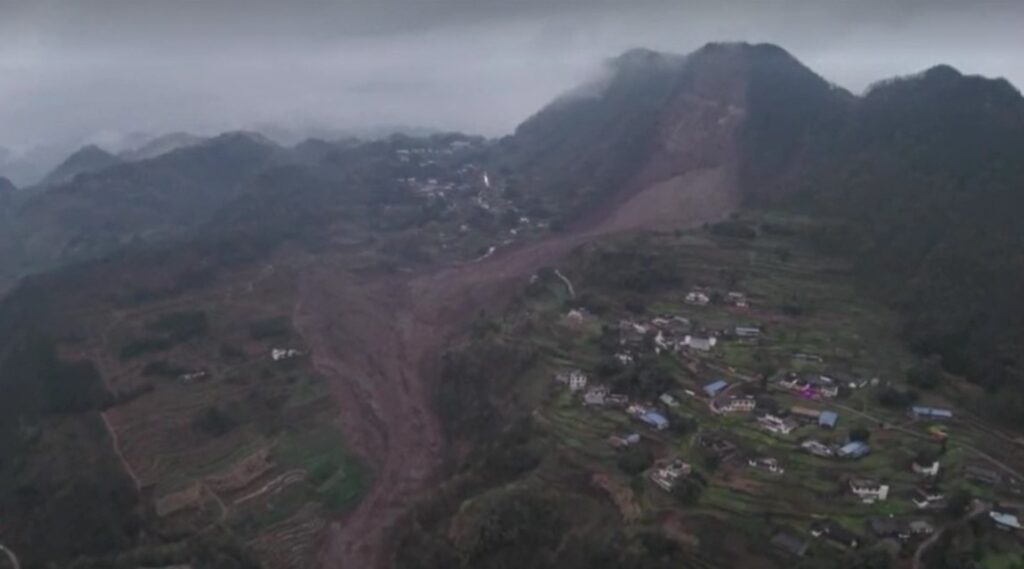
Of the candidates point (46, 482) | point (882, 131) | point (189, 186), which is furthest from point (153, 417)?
point (189, 186)

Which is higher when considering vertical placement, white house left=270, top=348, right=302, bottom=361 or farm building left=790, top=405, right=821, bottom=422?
farm building left=790, top=405, right=821, bottom=422

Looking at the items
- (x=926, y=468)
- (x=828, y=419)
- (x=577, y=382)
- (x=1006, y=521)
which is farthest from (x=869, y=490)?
(x=577, y=382)

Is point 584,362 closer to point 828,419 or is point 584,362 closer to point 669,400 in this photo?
point 669,400

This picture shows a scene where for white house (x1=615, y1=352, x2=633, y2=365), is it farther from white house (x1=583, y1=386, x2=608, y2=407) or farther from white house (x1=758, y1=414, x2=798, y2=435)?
white house (x1=758, y1=414, x2=798, y2=435)

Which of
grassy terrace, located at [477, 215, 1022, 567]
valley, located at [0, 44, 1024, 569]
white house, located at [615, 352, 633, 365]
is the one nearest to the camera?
grassy terrace, located at [477, 215, 1022, 567]

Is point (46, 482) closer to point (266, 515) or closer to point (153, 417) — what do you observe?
point (153, 417)

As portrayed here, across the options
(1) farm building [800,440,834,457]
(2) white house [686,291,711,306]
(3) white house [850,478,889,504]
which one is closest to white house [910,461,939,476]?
(3) white house [850,478,889,504]

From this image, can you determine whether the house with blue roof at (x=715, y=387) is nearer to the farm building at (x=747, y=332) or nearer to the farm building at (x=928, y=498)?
the farm building at (x=747, y=332)

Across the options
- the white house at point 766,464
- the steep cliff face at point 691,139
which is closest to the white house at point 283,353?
the white house at point 766,464

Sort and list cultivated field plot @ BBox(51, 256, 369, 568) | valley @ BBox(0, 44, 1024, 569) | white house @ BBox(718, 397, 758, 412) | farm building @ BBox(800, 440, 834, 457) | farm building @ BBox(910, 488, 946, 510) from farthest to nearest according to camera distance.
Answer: white house @ BBox(718, 397, 758, 412)
cultivated field plot @ BBox(51, 256, 369, 568)
farm building @ BBox(800, 440, 834, 457)
valley @ BBox(0, 44, 1024, 569)
farm building @ BBox(910, 488, 946, 510)
